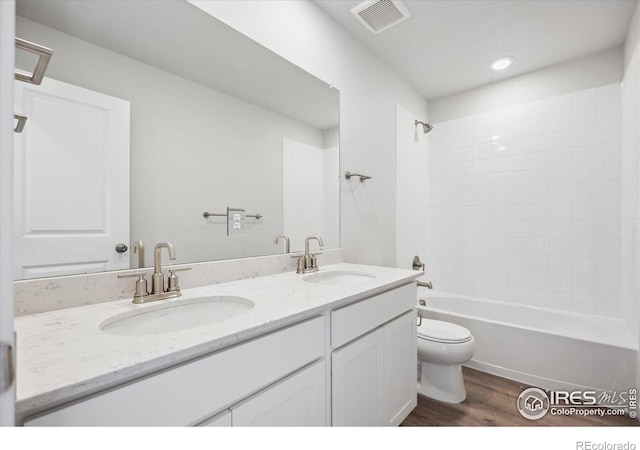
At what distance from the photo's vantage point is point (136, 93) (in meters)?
1.12

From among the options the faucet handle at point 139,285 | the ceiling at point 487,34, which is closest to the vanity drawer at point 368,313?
the faucet handle at point 139,285

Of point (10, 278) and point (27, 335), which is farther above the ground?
point (10, 278)

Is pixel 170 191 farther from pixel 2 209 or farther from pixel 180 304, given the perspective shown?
Answer: pixel 2 209

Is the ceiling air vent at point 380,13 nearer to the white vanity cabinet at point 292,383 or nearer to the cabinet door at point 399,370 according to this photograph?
the white vanity cabinet at point 292,383

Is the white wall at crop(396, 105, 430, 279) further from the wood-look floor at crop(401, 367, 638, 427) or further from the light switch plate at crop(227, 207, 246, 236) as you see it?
the light switch plate at crop(227, 207, 246, 236)

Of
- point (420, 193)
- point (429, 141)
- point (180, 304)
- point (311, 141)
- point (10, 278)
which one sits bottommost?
point (180, 304)

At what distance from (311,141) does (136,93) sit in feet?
3.16

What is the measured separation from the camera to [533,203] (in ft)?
8.50

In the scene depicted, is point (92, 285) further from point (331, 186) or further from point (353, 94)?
point (353, 94)

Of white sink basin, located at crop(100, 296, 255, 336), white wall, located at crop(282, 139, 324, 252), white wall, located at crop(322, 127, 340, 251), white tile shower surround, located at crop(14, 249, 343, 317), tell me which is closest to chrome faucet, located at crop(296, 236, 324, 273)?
white wall, located at crop(282, 139, 324, 252)

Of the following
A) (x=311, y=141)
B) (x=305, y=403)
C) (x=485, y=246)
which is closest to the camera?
(x=305, y=403)

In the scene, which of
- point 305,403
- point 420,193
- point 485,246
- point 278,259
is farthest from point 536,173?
point 305,403

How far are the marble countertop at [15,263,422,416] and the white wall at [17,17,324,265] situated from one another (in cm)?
30

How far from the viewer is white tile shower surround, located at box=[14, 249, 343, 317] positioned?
34.3 inches
